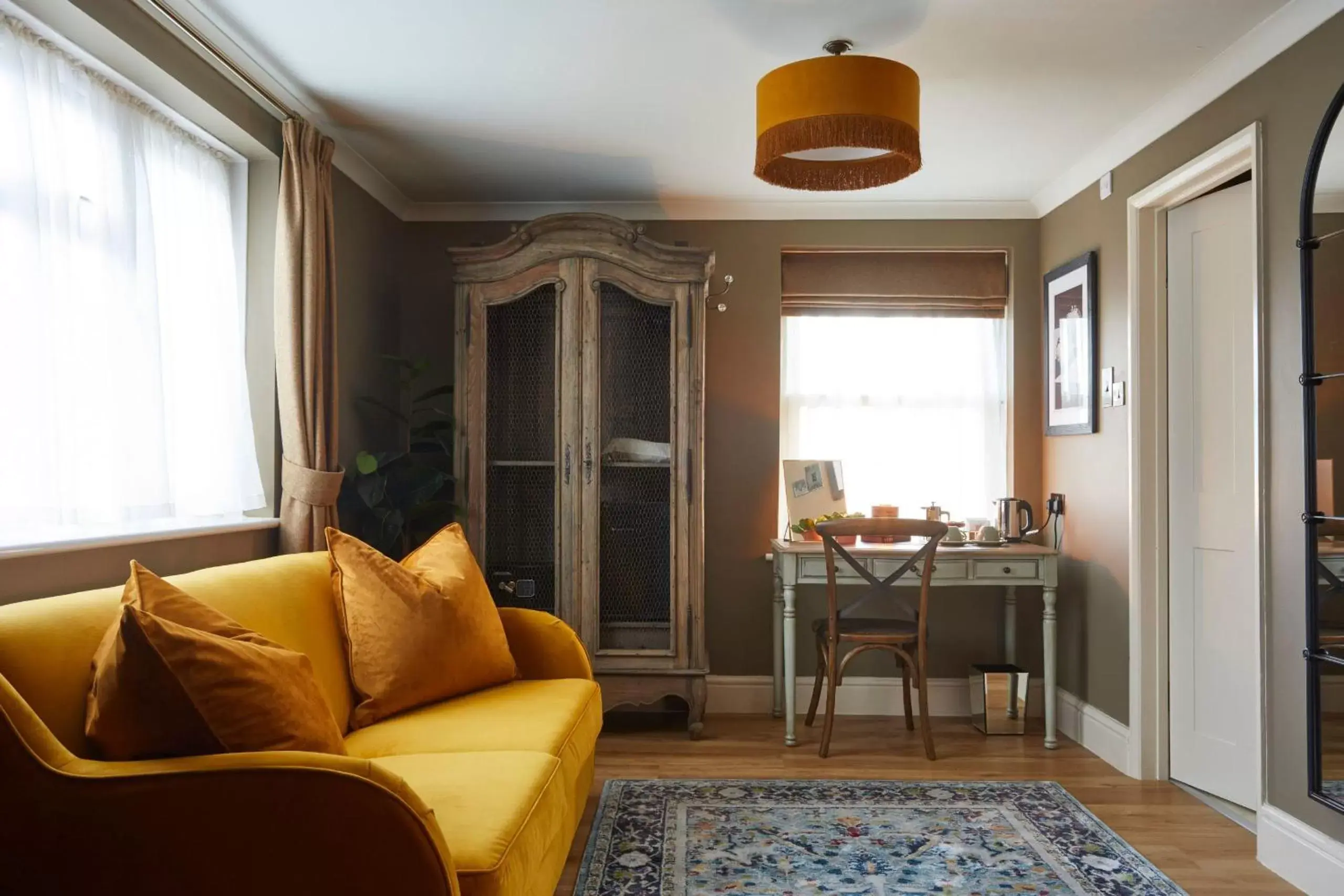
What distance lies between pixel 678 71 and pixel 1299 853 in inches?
110

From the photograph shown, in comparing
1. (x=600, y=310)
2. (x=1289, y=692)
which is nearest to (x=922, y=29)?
(x=600, y=310)

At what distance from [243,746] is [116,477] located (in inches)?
49.3

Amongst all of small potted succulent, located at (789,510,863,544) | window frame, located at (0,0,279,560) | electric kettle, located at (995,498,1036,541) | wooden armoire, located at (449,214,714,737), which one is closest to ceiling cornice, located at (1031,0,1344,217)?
electric kettle, located at (995,498,1036,541)

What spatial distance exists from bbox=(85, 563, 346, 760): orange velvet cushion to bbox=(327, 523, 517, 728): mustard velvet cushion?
855mm

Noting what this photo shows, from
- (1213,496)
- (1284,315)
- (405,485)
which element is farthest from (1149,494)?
(405,485)

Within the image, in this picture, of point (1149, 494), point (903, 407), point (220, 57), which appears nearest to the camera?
point (220, 57)

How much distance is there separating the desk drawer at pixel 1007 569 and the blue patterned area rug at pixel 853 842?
835 millimetres

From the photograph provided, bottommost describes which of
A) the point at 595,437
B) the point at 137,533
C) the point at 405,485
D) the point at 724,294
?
the point at 137,533

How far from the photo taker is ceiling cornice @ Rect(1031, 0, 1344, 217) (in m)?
2.53

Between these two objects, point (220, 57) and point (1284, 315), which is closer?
point (1284, 315)

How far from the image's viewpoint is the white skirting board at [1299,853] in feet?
7.85

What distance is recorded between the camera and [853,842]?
281cm

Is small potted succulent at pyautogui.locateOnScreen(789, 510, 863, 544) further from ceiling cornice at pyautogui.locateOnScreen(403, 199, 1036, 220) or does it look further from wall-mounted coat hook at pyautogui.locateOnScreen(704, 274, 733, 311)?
ceiling cornice at pyautogui.locateOnScreen(403, 199, 1036, 220)

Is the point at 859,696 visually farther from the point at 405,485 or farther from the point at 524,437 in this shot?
the point at 405,485
